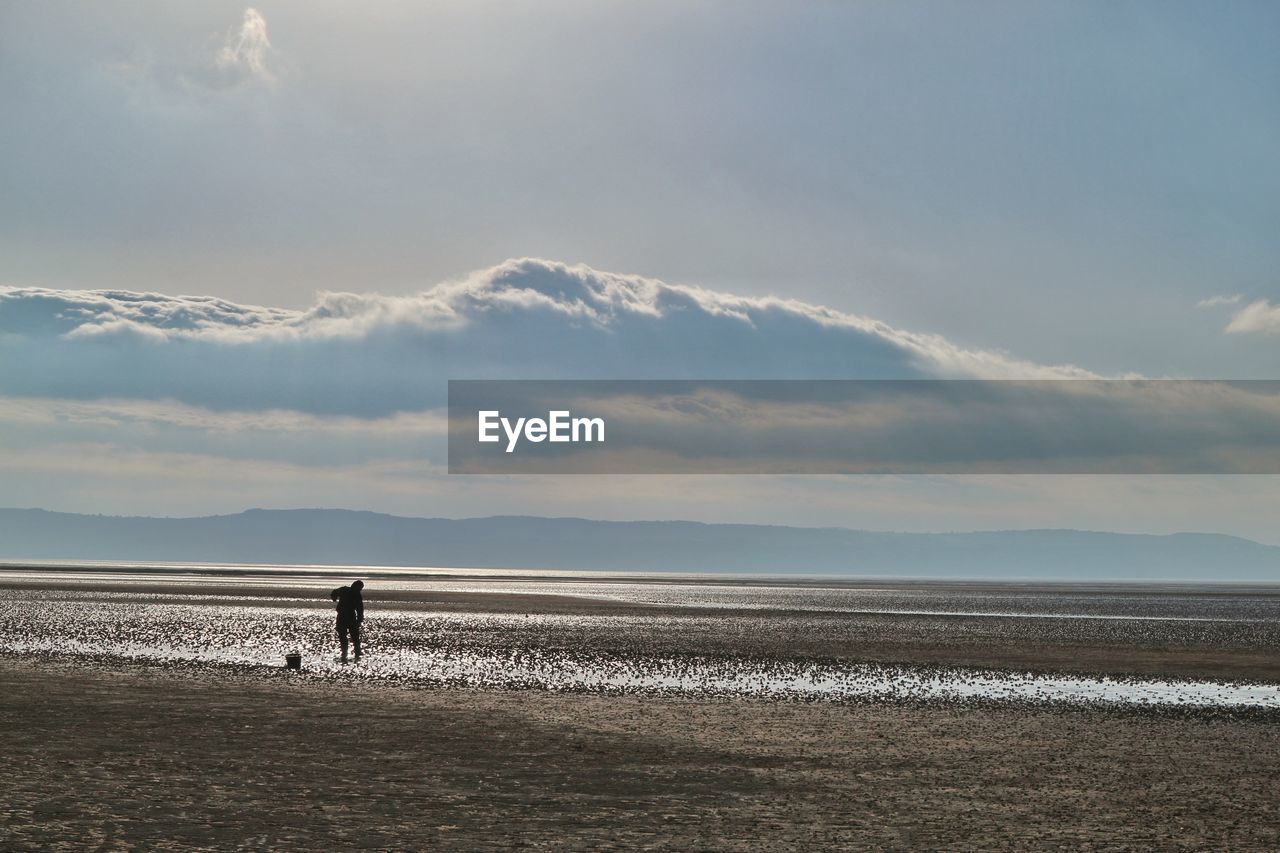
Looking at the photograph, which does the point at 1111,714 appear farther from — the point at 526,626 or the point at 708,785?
the point at 526,626

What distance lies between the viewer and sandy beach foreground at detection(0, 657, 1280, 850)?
13945 millimetres

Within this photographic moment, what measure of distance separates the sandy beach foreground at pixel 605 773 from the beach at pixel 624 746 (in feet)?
0.24

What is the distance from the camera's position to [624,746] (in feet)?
67.5

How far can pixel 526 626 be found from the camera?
57375mm

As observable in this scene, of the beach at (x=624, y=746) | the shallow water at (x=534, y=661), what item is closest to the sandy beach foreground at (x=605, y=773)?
the beach at (x=624, y=746)

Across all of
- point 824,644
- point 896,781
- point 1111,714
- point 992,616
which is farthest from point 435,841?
point 992,616

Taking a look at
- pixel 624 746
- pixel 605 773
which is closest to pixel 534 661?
pixel 624 746

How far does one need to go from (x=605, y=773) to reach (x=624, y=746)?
2686mm

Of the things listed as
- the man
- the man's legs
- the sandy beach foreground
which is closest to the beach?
the sandy beach foreground

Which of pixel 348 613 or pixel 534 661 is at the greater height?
pixel 348 613

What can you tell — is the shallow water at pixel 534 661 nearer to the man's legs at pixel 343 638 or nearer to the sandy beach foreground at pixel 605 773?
the man's legs at pixel 343 638

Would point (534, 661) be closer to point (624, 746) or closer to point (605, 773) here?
point (624, 746)

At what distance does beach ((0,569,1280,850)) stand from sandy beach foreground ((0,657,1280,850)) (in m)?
0.07

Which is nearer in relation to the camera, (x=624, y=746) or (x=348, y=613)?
(x=624, y=746)
